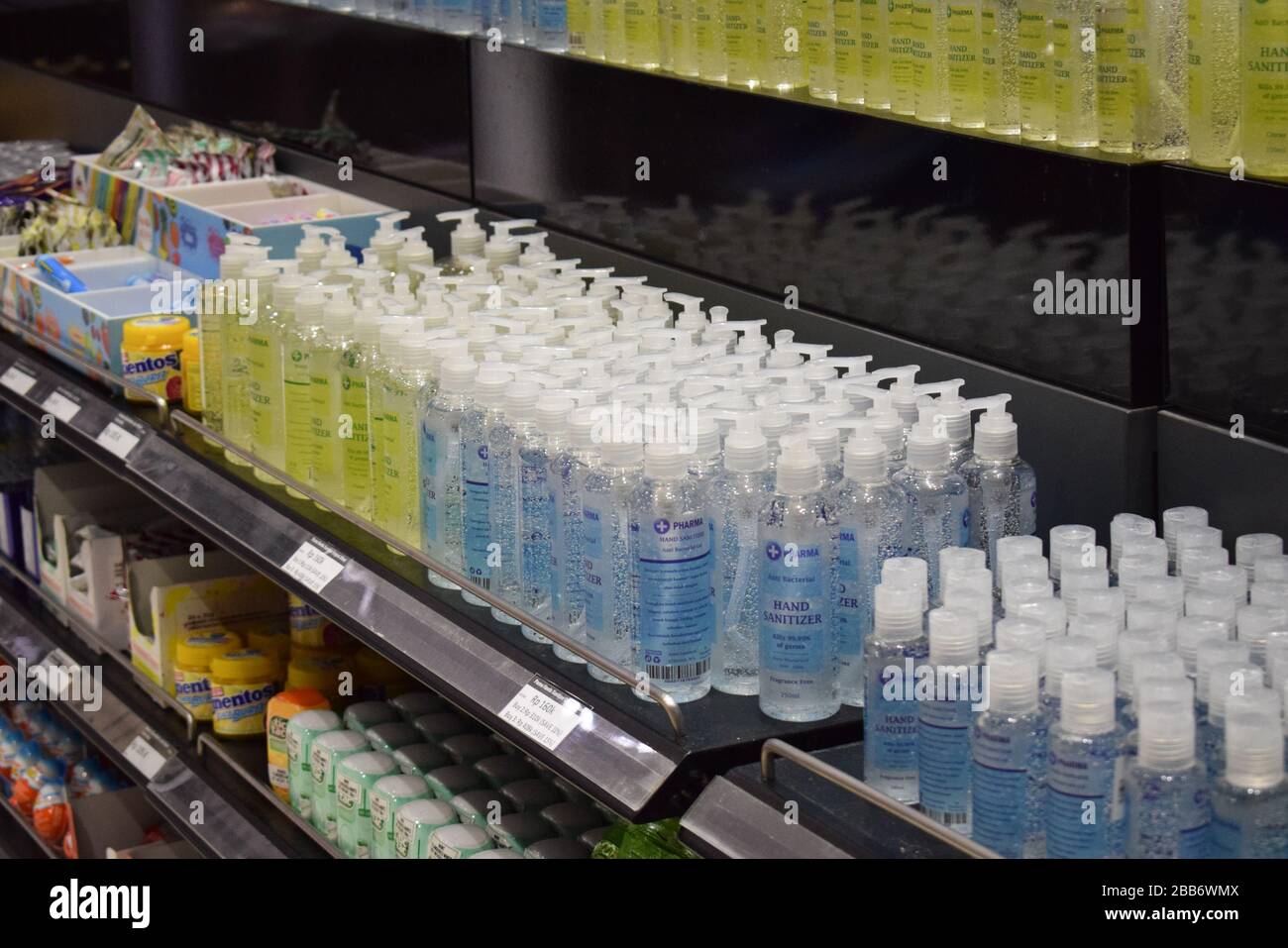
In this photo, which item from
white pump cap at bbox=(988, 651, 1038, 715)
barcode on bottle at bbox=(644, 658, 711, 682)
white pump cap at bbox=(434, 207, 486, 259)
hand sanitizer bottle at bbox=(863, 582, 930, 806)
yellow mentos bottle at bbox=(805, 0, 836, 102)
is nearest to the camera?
white pump cap at bbox=(988, 651, 1038, 715)

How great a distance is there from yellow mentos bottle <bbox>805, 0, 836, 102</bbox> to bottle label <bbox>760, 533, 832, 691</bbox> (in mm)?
899

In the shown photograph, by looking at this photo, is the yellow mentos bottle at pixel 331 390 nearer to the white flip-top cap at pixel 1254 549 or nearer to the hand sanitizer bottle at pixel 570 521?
the hand sanitizer bottle at pixel 570 521

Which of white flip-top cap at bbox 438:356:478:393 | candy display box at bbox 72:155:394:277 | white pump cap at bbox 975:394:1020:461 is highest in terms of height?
candy display box at bbox 72:155:394:277

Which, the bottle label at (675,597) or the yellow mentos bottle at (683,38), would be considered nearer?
the bottle label at (675,597)

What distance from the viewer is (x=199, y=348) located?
3.00 metres

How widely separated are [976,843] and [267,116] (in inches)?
125

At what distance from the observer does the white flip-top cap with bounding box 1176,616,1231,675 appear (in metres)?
1.60

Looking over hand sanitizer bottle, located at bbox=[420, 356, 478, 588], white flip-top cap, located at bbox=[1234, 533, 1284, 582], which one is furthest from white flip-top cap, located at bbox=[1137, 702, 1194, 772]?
hand sanitizer bottle, located at bbox=[420, 356, 478, 588]

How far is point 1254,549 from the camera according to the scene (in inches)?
70.7

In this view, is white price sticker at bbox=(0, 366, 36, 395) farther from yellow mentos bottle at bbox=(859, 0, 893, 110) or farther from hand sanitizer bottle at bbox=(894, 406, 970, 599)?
hand sanitizer bottle at bbox=(894, 406, 970, 599)

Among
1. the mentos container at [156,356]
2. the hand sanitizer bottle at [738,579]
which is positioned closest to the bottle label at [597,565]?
the hand sanitizer bottle at [738,579]

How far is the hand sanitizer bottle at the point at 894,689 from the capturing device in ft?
5.49

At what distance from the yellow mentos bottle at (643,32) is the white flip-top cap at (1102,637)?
148cm
